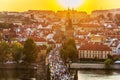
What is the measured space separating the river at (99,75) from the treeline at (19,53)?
2.53 meters

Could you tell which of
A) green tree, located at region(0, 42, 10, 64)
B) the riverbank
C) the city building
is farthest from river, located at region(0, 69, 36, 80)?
the city building

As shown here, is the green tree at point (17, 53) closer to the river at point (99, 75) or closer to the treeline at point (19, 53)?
the treeline at point (19, 53)

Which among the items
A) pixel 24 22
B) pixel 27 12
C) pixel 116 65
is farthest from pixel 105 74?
pixel 27 12

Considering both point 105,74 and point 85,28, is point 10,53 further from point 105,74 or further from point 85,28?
point 85,28

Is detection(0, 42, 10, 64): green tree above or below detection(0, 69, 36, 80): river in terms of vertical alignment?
above

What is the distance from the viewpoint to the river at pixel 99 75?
67.9ft

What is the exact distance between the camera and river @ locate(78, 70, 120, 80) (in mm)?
20703

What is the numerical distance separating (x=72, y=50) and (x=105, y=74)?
397 centimetres

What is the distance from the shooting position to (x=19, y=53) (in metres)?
24.5

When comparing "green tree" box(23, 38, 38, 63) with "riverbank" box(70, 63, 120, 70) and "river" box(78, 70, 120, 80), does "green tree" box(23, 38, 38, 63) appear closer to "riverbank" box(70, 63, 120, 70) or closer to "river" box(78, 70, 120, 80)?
"riverbank" box(70, 63, 120, 70)

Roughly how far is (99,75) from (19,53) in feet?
14.5

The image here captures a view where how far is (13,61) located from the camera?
24484 millimetres

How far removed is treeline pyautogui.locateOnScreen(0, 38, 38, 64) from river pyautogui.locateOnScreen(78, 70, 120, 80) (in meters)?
2.53

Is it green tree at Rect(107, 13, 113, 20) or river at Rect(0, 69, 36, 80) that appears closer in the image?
river at Rect(0, 69, 36, 80)
